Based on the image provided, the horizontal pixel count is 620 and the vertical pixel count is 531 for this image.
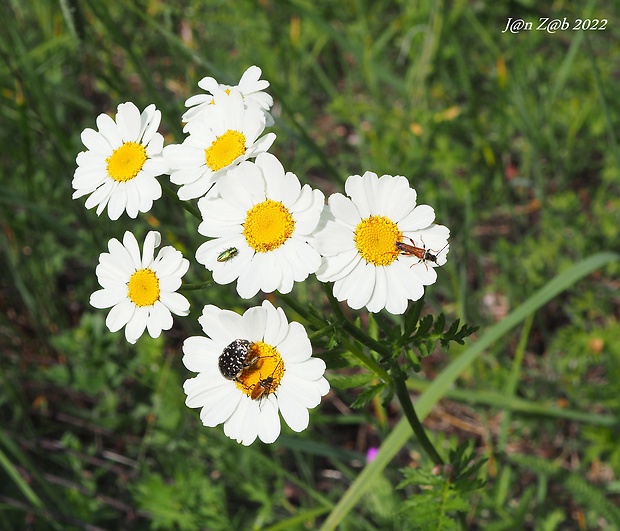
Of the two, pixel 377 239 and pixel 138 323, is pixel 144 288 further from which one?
Result: pixel 377 239

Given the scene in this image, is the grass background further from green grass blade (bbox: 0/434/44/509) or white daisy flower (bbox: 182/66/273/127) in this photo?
white daisy flower (bbox: 182/66/273/127)

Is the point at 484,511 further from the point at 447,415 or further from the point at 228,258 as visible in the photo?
→ the point at 228,258

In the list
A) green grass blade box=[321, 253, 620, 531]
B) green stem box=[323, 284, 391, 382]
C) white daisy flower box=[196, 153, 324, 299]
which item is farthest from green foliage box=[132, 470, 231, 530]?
white daisy flower box=[196, 153, 324, 299]

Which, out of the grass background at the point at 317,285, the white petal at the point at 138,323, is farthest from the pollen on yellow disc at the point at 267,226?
the grass background at the point at 317,285

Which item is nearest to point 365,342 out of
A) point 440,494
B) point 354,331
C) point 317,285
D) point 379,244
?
point 354,331

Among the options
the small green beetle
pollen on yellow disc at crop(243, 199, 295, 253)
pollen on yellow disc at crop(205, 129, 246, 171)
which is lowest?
the small green beetle
